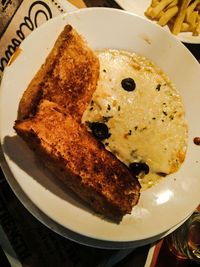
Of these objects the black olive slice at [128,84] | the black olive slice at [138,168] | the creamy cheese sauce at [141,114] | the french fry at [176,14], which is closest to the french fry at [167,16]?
the french fry at [176,14]

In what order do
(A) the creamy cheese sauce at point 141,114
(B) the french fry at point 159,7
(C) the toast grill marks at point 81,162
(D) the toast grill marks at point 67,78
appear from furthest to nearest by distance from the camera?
1. (B) the french fry at point 159,7
2. (A) the creamy cheese sauce at point 141,114
3. (D) the toast grill marks at point 67,78
4. (C) the toast grill marks at point 81,162

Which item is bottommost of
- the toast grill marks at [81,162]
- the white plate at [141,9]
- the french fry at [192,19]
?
the toast grill marks at [81,162]

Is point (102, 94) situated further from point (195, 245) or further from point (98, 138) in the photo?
point (195, 245)

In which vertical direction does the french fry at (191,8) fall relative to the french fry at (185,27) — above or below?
above

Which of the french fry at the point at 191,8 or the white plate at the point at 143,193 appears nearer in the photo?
the white plate at the point at 143,193

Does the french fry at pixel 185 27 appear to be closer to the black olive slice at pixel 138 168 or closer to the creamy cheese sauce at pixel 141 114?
the creamy cheese sauce at pixel 141 114

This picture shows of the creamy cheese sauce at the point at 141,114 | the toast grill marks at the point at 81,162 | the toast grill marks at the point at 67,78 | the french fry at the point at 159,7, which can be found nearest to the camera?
the toast grill marks at the point at 81,162

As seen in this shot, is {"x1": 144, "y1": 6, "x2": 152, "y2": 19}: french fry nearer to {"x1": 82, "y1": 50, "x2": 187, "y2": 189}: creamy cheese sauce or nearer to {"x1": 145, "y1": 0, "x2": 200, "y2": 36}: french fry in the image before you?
{"x1": 145, "y1": 0, "x2": 200, "y2": 36}: french fry

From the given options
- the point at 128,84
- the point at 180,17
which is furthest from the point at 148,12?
the point at 128,84
